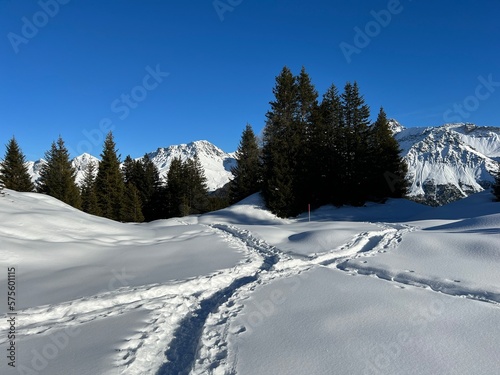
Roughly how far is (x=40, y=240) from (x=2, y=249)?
75.0 inches

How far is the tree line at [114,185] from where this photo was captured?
33.3m

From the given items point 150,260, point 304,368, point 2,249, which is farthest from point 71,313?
point 2,249

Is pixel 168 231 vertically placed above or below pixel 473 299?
above

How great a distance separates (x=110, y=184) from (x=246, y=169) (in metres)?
17.0

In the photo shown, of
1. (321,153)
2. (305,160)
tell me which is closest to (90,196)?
(305,160)

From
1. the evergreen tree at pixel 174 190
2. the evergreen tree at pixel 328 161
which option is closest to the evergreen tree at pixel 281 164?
the evergreen tree at pixel 328 161

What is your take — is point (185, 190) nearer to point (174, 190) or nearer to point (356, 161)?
point (174, 190)

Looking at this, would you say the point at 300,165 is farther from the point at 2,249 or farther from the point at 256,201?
the point at 2,249

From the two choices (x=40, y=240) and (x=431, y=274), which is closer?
(x=431, y=274)

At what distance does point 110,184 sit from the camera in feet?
116

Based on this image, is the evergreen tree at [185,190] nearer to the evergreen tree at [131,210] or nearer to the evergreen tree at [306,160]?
the evergreen tree at [131,210]

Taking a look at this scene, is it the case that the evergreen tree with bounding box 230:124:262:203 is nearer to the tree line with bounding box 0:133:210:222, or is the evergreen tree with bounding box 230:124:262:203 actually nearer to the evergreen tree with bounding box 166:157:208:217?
the evergreen tree with bounding box 166:157:208:217

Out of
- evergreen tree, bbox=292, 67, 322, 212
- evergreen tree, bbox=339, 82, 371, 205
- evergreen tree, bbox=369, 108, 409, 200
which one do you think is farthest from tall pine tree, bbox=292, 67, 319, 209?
evergreen tree, bbox=369, 108, 409, 200

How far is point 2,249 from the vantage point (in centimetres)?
827
